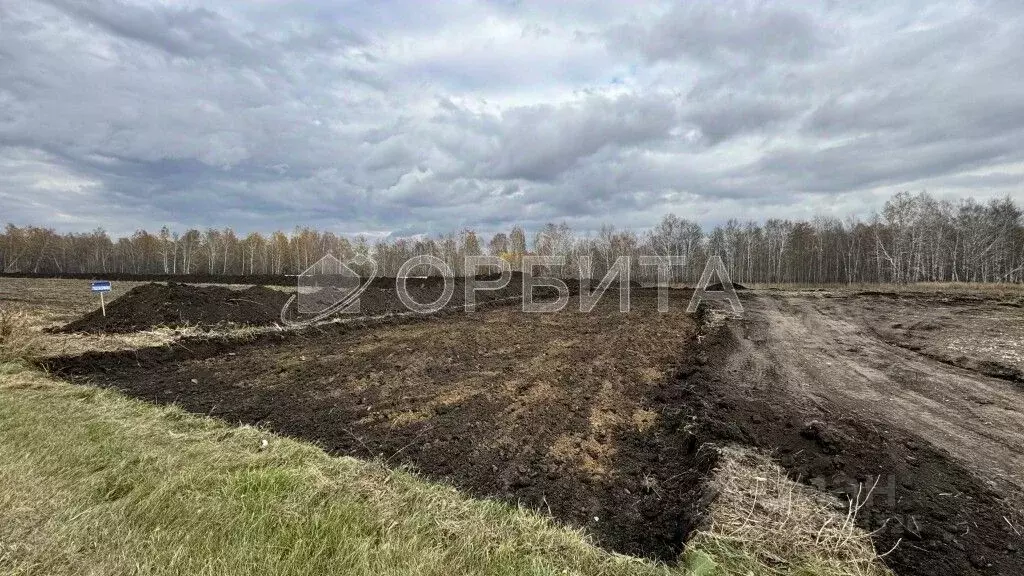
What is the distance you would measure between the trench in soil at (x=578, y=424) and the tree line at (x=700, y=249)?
5364cm

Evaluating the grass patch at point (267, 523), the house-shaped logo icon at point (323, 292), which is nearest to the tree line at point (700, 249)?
the house-shaped logo icon at point (323, 292)

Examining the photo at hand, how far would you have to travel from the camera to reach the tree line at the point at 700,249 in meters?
50.3

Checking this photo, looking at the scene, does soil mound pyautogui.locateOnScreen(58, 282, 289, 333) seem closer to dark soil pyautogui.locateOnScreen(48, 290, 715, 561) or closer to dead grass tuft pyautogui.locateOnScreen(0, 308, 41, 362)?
dark soil pyautogui.locateOnScreen(48, 290, 715, 561)

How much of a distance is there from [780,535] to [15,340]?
1392cm

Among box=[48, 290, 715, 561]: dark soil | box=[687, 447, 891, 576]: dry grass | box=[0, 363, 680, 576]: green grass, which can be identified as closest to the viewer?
box=[0, 363, 680, 576]: green grass

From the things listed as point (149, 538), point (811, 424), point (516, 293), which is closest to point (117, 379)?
point (149, 538)

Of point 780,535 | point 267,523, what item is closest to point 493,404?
point 267,523

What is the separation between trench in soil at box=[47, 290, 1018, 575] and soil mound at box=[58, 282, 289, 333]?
2.78 metres

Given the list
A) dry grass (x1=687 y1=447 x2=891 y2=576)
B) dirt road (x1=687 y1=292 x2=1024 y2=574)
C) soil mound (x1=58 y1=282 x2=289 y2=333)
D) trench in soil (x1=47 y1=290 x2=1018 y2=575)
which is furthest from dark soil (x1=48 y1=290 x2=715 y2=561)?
soil mound (x1=58 y1=282 x2=289 y2=333)

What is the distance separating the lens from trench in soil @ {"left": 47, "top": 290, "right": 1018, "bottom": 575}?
13.8 ft

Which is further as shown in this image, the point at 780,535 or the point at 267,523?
the point at 780,535

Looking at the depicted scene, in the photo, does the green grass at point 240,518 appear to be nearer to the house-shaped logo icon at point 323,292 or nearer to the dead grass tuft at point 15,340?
the dead grass tuft at point 15,340

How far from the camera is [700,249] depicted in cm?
7088

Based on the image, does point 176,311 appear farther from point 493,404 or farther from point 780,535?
point 780,535
